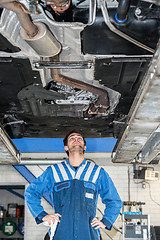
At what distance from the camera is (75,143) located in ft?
9.91

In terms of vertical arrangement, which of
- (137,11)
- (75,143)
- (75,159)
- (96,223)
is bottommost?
(96,223)

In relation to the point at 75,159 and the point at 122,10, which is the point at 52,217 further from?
the point at 122,10

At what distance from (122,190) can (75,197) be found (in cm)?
514

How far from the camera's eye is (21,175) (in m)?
7.61

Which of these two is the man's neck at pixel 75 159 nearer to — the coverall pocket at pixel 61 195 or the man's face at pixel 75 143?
the man's face at pixel 75 143

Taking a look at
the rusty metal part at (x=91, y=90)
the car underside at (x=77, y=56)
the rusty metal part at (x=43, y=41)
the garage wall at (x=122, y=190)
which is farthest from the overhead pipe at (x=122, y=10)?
the garage wall at (x=122, y=190)

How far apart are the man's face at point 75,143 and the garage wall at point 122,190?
4633mm

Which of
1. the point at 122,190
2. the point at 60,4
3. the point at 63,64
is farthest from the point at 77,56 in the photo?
the point at 122,190

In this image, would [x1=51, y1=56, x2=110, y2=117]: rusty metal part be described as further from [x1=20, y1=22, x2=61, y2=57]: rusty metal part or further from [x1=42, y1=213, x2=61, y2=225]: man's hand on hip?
[x1=42, y1=213, x2=61, y2=225]: man's hand on hip

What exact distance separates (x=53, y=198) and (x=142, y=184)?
17.1ft

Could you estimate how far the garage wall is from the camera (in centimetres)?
730

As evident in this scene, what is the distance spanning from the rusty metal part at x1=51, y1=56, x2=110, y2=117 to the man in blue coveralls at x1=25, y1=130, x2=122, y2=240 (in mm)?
583

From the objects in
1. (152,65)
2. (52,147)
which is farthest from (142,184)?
(152,65)

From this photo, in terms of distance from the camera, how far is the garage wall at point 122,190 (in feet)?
24.0
